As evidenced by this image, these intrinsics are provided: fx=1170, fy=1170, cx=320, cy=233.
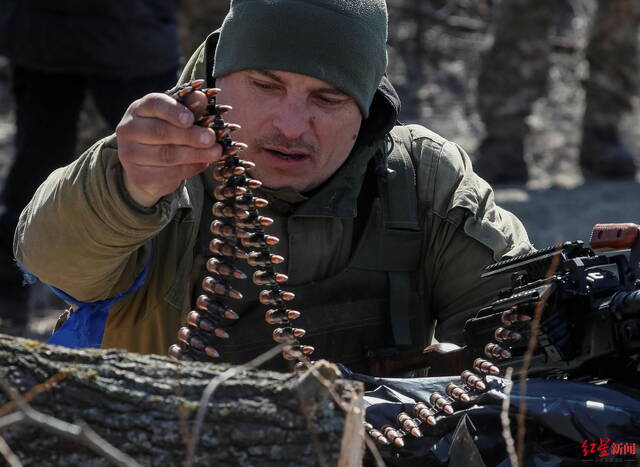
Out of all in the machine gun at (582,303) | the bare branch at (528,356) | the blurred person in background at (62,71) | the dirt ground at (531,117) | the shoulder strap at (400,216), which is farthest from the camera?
the dirt ground at (531,117)

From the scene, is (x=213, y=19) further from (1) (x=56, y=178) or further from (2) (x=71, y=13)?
(1) (x=56, y=178)

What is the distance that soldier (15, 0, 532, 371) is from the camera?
10.8 ft

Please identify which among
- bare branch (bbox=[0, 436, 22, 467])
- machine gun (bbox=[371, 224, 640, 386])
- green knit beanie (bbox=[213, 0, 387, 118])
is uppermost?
green knit beanie (bbox=[213, 0, 387, 118])

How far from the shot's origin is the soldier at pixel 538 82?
9516mm

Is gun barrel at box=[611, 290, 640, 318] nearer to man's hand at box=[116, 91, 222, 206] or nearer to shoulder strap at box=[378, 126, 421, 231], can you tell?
shoulder strap at box=[378, 126, 421, 231]

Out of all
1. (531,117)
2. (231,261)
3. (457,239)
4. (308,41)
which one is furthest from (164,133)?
(531,117)

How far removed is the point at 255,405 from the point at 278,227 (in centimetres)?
139

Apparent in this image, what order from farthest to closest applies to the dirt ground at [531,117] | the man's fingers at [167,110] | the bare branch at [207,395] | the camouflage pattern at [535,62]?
1. the camouflage pattern at [535,62]
2. the dirt ground at [531,117]
3. the man's fingers at [167,110]
4. the bare branch at [207,395]

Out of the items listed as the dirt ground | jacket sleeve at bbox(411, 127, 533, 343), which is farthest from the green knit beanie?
the dirt ground

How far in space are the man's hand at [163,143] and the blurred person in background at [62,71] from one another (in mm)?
3421

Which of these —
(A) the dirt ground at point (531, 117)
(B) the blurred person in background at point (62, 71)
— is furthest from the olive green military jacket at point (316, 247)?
(A) the dirt ground at point (531, 117)

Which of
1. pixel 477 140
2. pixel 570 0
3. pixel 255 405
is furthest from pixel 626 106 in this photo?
pixel 255 405

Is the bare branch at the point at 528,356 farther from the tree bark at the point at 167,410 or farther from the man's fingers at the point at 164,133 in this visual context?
the man's fingers at the point at 164,133

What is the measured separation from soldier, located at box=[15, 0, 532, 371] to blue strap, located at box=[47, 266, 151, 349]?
0.06 ft
